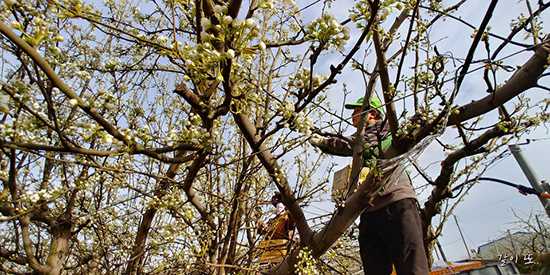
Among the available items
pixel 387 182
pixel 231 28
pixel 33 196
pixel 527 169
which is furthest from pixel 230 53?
pixel 527 169

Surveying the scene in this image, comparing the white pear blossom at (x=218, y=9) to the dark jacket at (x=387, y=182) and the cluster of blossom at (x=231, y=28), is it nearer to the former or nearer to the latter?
the cluster of blossom at (x=231, y=28)

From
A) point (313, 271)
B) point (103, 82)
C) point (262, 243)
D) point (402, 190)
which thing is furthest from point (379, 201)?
point (103, 82)

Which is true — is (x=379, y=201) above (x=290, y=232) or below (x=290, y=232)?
below

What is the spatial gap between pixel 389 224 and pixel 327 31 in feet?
5.62

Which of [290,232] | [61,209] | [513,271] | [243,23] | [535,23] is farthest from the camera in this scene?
[513,271]

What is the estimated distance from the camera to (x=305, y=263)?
7.88 ft

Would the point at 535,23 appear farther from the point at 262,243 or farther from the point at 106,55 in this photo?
the point at 106,55

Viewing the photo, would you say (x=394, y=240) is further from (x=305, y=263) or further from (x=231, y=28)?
(x=231, y=28)

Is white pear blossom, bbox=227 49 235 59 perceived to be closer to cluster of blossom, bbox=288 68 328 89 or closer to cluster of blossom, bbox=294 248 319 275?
cluster of blossom, bbox=288 68 328 89

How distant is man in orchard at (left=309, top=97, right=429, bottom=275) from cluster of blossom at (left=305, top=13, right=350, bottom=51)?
2.89ft

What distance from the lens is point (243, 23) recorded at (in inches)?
46.1

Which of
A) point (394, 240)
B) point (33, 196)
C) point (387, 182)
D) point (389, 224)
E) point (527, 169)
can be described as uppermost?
point (33, 196)

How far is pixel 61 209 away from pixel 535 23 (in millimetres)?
5277

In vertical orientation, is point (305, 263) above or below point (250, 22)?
below
